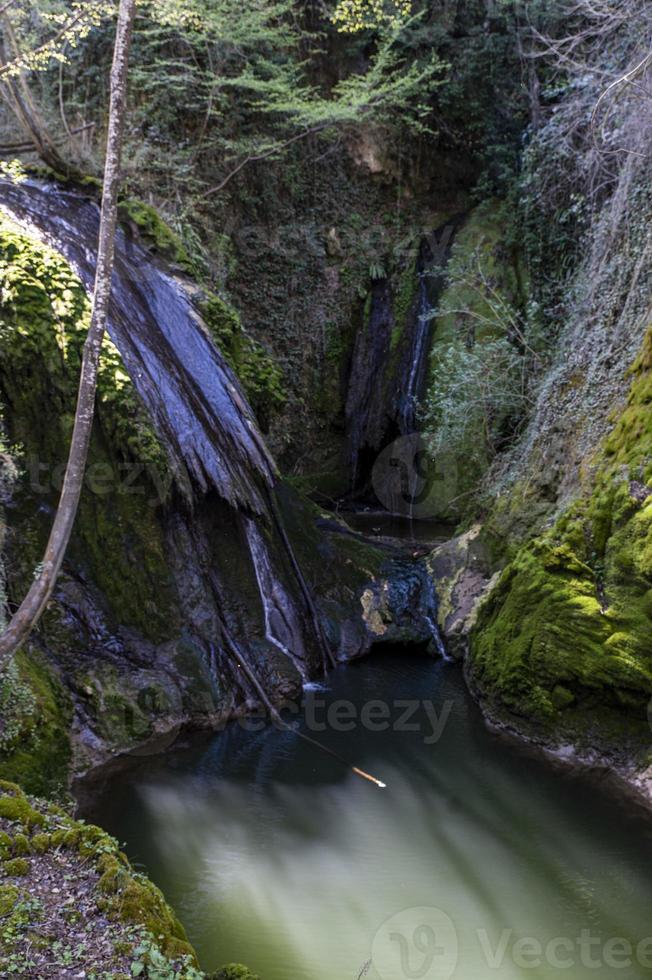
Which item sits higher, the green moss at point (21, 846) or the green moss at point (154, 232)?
the green moss at point (154, 232)

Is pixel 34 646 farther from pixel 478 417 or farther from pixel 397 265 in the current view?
pixel 397 265

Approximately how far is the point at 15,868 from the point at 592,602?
4.49 m

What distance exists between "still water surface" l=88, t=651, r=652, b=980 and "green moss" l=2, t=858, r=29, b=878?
1227 millimetres

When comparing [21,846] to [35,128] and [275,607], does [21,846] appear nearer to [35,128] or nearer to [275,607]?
[275,607]

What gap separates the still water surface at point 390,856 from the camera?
4082mm

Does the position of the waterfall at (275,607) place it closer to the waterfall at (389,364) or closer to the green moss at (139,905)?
the green moss at (139,905)

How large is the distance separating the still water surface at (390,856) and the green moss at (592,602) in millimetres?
637

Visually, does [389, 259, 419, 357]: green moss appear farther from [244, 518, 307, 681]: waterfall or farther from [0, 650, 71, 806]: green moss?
[0, 650, 71, 806]: green moss

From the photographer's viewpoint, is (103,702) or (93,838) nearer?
(93,838)

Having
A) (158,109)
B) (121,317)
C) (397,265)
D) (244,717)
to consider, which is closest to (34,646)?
(244,717)

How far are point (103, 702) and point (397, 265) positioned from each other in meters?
10.4

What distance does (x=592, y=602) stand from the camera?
593 centimetres

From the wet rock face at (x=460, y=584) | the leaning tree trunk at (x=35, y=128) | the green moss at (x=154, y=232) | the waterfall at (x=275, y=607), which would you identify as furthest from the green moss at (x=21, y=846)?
the leaning tree trunk at (x=35, y=128)

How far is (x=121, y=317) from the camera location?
721 cm
